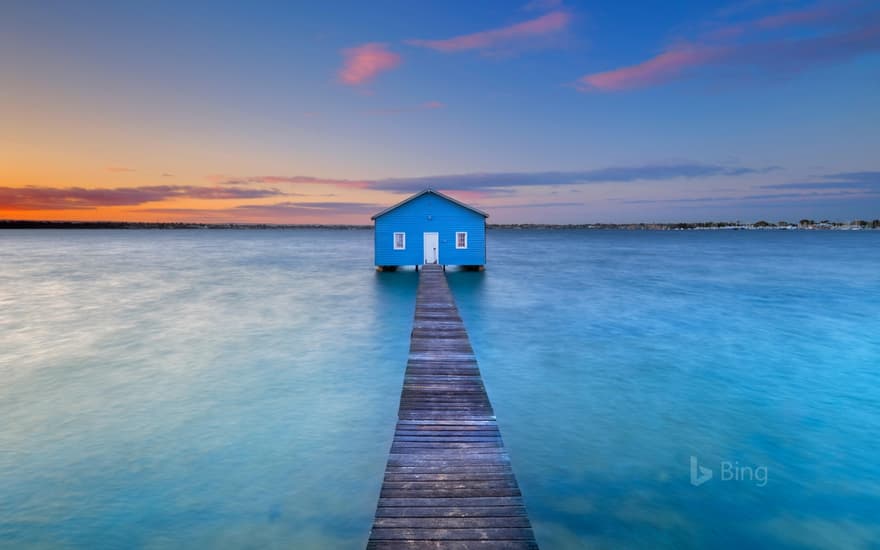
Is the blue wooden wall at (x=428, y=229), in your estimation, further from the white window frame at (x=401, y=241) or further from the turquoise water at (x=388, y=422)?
the turquoise water at (x=388, y=422)

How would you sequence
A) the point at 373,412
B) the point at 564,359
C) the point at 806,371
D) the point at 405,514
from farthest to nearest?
the point at 564,359 < the point at 806,371 < the point at 373,412 < the point at 405,514

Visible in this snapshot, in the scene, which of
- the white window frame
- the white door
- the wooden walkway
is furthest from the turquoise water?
the white window frame

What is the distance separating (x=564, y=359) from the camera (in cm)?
1677

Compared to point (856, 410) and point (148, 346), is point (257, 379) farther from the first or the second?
point (856, 410)

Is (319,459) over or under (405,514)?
under

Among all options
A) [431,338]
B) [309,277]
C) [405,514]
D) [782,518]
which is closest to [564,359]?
[431,338]

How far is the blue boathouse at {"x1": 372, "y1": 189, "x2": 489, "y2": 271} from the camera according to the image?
109 feet

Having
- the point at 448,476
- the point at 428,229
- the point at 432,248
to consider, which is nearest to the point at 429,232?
the point at 428,229

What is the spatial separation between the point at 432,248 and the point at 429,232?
114 cm

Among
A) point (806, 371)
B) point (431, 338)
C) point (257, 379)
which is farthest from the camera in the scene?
point (806, 371)

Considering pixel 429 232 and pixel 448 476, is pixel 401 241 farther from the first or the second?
pixel 448 476

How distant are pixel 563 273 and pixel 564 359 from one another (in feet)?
106

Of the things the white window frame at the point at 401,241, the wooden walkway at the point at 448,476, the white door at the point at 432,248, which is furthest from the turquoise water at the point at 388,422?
the white window frame at the point at 401,241

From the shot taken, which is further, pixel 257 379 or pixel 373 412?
pixel 257 379
